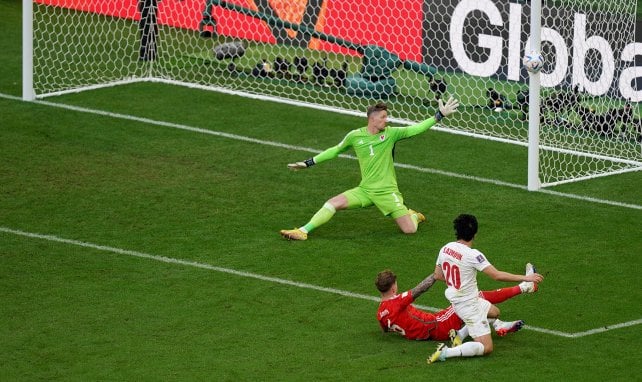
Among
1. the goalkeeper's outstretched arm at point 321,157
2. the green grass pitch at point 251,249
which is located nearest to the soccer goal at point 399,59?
the green grass pitch at point 251,249

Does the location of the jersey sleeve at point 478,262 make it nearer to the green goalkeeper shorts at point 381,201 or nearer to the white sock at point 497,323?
the white sock at point 497,323

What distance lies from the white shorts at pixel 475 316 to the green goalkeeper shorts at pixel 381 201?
350 cm

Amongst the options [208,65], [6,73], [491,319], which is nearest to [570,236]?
[491,319]

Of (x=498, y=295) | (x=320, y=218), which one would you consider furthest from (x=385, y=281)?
(x=320, y=218)

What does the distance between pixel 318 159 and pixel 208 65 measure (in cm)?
761

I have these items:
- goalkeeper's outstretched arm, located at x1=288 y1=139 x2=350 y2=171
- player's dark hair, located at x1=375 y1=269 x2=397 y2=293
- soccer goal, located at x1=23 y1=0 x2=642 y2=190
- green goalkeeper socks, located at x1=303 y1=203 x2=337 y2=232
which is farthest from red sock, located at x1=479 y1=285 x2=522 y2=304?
soccer goal, located at x1=23 y1=0 x2=642 y2=190

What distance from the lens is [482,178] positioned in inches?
684

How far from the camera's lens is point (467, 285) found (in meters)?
11.9

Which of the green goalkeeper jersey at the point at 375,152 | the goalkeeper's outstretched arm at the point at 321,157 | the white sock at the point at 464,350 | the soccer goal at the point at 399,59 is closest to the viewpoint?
the white sock at the point at 464,350

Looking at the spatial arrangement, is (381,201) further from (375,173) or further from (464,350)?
(464,350)

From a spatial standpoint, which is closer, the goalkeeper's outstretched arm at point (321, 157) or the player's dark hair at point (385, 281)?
the player's dark hair at point (385, 281)

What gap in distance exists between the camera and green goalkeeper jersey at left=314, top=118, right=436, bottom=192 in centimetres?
1531

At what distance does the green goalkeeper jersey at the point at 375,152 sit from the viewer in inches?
603

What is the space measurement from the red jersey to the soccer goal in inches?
199
